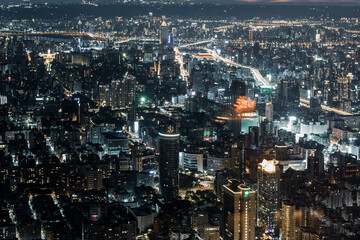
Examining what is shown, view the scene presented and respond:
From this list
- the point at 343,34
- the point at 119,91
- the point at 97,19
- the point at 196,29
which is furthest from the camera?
the point at 97,19

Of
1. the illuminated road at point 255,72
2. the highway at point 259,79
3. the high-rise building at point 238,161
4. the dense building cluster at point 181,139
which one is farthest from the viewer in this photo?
the illuminated road at point 255,72

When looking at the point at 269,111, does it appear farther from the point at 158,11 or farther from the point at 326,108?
the point at 158,11

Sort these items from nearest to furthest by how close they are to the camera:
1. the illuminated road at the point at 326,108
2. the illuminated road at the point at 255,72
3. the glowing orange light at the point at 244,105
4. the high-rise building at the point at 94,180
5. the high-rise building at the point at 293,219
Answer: the high-rise building at the point at 293,219
the high-rise building at the point at 94,180
the glowing orange light at the point at 244,105
the illuminated road at the point at 326,108
the illuminated road at the point at 255,72

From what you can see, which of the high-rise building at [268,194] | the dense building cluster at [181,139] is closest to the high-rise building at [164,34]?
the dense building cluster at [181,139]

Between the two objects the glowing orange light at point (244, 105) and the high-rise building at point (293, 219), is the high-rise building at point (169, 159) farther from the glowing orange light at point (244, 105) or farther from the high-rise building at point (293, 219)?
the glowing orange light at point (244, 105)

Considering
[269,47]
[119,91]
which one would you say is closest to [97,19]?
[269,47]

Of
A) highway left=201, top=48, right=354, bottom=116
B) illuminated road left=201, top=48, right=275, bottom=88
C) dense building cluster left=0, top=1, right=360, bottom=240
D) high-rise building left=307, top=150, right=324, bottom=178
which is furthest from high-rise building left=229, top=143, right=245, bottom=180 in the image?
illuminated road left=201, top=48, right=275, bottom=88

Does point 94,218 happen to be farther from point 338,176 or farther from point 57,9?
point 57,9
